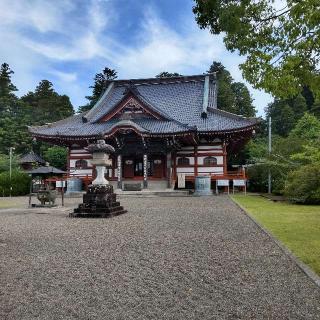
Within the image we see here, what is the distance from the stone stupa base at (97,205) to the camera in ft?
46.2

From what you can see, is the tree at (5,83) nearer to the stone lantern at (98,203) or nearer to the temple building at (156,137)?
the temple building at (156,137)

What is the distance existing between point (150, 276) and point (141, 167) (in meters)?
26.3

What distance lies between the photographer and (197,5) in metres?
7.17

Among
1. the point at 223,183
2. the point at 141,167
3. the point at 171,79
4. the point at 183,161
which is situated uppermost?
the point at 171,79

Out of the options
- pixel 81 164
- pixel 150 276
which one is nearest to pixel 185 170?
pixel 81 164

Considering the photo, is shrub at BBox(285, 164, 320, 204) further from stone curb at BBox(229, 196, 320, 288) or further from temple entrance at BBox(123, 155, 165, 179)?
temple entrance at BBox(123, 155, 165, 179)

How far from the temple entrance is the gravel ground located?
20825 millimetres

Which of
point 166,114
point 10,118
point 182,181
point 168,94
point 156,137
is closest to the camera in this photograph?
point 156,137

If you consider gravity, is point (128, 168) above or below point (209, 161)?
below

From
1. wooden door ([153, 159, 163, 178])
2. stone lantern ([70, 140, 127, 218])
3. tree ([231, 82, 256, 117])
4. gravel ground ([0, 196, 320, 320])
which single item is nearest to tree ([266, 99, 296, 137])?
tree ([231, 82, 256, 117])

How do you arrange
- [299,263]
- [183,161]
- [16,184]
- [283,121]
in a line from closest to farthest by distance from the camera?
[299,263]
[16,184]
[183,161]
[283,121]

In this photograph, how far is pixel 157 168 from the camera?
104ft

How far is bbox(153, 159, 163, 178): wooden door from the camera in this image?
31578 millimetres

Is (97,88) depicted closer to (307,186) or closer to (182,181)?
(182,181)
